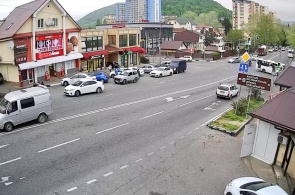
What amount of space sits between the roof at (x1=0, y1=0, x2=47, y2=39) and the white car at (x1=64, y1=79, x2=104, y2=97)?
10.8m

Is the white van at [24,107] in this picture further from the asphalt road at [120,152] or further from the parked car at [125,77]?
the parked car at [125,77]

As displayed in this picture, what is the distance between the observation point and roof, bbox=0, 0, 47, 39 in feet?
126

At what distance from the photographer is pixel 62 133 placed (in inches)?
817

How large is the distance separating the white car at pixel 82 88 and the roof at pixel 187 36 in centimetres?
7575

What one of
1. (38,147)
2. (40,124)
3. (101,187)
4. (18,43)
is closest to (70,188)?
(101,187)

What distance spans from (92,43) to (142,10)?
429ft

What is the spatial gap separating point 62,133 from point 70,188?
744 cm

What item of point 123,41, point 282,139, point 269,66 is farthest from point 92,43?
point 282,139

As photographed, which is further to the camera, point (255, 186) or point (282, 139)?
point (282, 139)

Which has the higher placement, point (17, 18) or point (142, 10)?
point (142, 10)

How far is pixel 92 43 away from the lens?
50562 mm

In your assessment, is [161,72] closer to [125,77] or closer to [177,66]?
[177,66]

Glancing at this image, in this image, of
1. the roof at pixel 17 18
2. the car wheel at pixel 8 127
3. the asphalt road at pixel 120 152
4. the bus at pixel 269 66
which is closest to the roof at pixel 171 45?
the bus at pixel 269 66

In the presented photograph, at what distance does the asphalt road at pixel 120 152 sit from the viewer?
1441 cm
